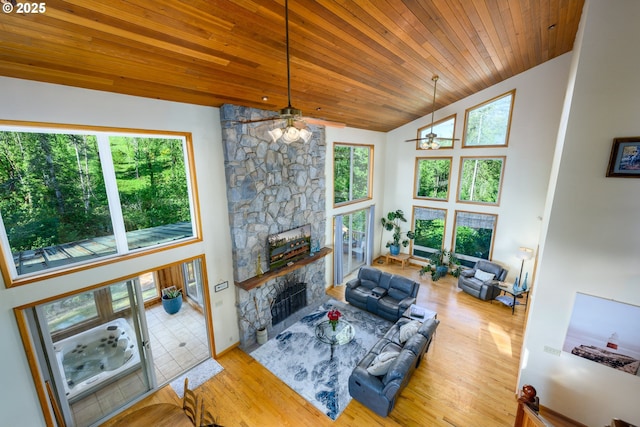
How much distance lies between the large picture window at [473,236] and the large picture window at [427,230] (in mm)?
480

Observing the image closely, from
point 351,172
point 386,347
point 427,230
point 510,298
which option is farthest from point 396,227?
point 386,347

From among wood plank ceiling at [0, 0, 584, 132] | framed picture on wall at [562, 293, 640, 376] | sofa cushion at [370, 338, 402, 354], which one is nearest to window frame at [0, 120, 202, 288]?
wood plank ceiling at [0, 0, 584, 132]

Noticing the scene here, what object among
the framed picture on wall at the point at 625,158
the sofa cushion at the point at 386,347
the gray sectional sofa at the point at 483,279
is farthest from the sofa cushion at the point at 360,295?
the framed picture on wall at the point at 625,158

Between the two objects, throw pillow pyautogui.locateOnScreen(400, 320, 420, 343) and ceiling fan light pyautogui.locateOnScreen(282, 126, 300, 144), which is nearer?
ceiling fan light pyautogui.locateOnScreen(282, 126, 300, 144)

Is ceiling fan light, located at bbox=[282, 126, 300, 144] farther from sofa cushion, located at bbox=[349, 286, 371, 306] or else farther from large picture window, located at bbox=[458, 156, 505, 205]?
large picture window, located at bbox=[458, 156, 505, 205]

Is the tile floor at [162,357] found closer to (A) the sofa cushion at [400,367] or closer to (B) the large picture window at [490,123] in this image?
(A) the sofa cushion at [400,367]

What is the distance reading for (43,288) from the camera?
304cm

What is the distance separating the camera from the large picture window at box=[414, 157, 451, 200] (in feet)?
27.5

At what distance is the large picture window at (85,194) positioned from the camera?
2.94 metres

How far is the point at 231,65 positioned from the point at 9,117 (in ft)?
7.67

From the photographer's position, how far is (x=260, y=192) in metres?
5.07

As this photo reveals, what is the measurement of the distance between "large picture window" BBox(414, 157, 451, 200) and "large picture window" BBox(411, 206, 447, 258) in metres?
0.50

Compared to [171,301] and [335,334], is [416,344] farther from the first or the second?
[171,301]

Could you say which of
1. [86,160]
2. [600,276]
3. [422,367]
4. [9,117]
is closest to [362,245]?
[422,367]
